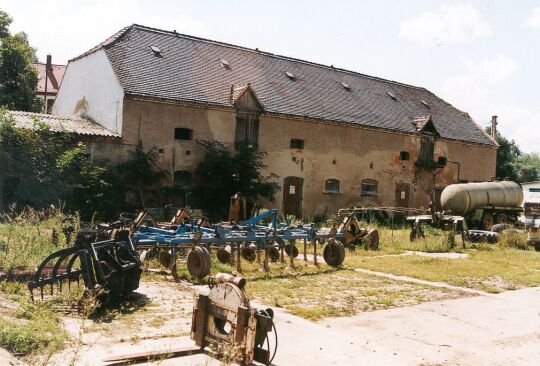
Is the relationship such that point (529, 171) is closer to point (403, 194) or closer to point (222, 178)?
point (403, 194)

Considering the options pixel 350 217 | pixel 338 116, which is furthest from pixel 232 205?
pixel 338 116

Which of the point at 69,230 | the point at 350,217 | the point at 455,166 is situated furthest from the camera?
the point at 455,166

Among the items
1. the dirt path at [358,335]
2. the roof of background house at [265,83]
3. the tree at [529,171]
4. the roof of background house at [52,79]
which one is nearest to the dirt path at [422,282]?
the dirt path at [358,335]

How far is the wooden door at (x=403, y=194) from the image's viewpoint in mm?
28578

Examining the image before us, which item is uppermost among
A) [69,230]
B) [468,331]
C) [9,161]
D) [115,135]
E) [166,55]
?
[166,55]

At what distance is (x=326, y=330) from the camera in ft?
23.3

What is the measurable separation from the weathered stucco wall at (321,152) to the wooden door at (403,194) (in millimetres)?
246

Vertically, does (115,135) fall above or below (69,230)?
above

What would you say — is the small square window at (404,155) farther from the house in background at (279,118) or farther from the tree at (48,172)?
the tree at (48,172)

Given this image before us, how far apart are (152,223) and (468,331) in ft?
25.8

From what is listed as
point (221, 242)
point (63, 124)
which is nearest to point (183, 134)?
point (63, 124)

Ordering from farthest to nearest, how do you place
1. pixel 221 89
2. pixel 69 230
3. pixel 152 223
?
1. pixel 221 89
2. pixel 152 223
3. pixel 69 230

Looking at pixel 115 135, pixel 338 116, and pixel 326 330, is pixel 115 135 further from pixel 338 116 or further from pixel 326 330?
pixel 326 330

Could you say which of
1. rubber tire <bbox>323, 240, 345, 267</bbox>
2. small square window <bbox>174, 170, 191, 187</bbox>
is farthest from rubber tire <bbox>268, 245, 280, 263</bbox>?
small square window <bbox>174, 170, 191, 187</bbox>
